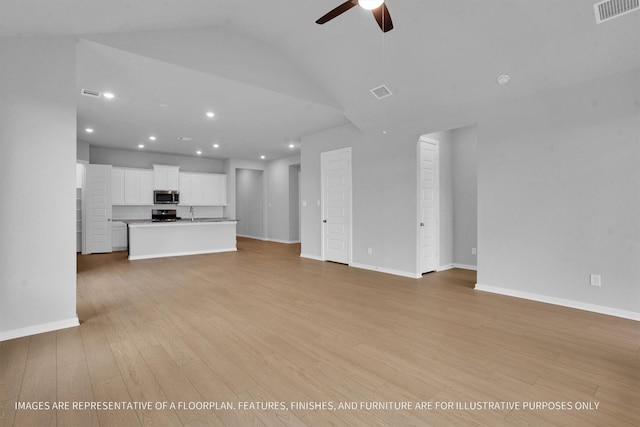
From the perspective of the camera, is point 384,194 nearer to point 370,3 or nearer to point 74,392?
point 370,3

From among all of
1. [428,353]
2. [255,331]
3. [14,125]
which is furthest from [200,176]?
[428,353]

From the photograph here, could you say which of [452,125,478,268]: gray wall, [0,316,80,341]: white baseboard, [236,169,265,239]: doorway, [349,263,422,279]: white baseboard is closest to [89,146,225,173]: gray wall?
[236,169,265,239]: doorway

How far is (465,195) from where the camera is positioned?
630 cm

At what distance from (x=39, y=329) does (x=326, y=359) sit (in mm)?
2823

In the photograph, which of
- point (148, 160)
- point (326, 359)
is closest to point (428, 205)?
point (326, 359)

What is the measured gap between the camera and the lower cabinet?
8680mm

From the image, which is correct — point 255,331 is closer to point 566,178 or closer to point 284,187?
point 566,178

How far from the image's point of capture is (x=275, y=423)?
68.1 inches

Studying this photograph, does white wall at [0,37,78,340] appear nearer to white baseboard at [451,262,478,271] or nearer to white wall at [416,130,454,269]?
white wall at [416,130,454,269]

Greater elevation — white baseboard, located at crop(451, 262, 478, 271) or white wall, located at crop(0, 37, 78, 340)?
white wall, located at crop(0, 37, 78, 340)

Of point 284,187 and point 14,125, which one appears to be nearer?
point 14,125

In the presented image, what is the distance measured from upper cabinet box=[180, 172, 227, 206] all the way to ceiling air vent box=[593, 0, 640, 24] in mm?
9780

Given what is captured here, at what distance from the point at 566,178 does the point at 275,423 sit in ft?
13.9

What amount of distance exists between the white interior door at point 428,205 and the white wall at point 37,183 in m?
4.93
